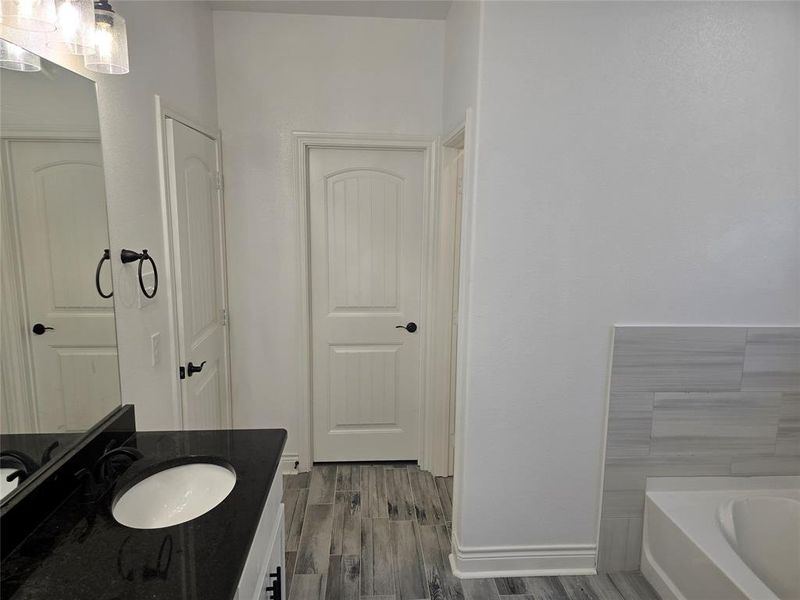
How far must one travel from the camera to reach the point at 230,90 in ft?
8.92

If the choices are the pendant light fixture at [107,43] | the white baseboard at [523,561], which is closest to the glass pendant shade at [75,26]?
the pendant light fixture at [107,43]

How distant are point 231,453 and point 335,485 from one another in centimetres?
164

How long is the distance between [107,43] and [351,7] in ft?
5.36

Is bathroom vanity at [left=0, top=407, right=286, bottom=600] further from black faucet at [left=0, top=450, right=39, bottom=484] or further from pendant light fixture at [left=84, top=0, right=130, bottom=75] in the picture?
pendant light fixture at [left=84, top=0, right=130, bottom=75]

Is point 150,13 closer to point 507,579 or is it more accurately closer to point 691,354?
point 691,354

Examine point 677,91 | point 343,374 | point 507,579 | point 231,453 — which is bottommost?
point 507,579

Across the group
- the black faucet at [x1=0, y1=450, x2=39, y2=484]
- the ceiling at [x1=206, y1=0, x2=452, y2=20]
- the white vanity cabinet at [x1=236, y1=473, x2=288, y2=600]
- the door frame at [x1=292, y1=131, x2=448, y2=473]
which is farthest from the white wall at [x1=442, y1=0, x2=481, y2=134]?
the black faucet at [x1=0, y1=450, x2=39, y2=484]

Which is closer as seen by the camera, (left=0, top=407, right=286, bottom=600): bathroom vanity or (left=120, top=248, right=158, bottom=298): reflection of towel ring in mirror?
(left=0, top=407, right=286, bottom=600): bathroom vanity

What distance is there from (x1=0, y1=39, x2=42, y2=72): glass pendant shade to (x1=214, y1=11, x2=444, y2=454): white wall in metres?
1.61

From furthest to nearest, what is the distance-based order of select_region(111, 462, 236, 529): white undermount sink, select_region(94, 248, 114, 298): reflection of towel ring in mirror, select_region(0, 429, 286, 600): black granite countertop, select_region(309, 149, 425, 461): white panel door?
select_region(309, 149, 425, 461): white panel door → select_region(94, 248, 114, 298): reflection of towel ring in mirror → select_region(111, 462, 236, 529): white undermount sink → select_region(0, 429, 286, 600): black granite countertop

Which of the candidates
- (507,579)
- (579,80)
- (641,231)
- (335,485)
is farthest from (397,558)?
(579,80)

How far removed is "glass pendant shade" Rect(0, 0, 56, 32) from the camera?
1.04m

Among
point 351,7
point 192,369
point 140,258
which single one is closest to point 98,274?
point 140,258

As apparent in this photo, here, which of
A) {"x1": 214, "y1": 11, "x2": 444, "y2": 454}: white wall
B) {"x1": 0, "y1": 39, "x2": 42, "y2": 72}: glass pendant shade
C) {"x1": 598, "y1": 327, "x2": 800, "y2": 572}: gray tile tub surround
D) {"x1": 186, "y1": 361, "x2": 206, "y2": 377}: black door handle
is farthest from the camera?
{"x1": 214, "y1": 11, "x2": 444, "y2": 454}: white wall
